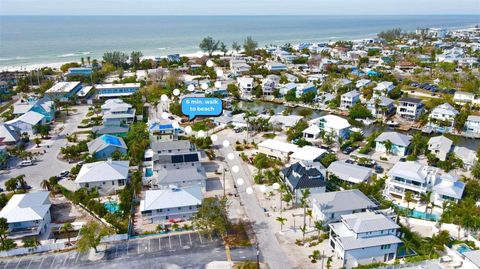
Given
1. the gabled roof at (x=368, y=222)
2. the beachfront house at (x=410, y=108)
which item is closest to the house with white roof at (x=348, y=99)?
the beachfront house at (x=410, y=108)

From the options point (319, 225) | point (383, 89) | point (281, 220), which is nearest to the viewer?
point (319, 225)

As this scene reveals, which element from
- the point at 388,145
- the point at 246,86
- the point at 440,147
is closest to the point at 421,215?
the point at 388,145

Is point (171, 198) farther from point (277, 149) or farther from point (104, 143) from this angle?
point (277, 149)

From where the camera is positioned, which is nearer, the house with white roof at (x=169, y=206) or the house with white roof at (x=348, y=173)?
the house with white roof at (x=169, y=206)

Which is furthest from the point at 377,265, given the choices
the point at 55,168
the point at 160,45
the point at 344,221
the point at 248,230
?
the point at 160,45

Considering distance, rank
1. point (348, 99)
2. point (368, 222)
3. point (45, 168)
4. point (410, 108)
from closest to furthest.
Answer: point (368, 222) → point (45, 168) → point (410, 108) → point (348, 99)

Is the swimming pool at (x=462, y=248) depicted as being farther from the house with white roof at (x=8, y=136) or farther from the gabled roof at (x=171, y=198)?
the house with white roof at (x=8, y=136)
